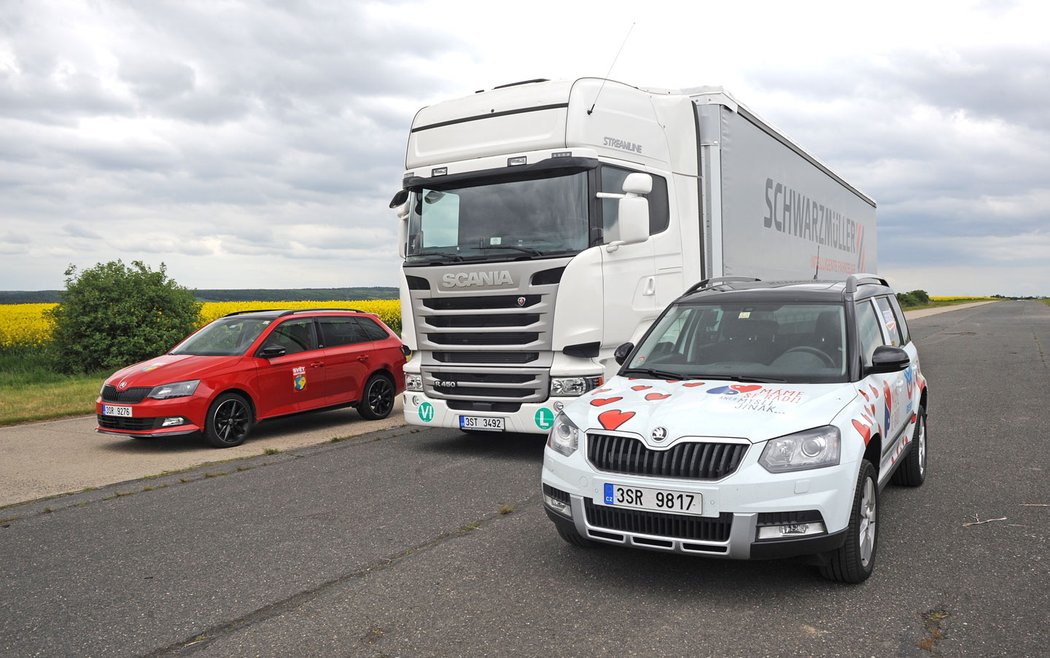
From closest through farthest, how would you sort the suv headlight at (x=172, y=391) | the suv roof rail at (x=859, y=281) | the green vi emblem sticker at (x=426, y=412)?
the suv roof rail at (x=859, y=281)
the green vi emblem sticker at (x=426, y=412)
the suv headlight at (x=172, y=391)

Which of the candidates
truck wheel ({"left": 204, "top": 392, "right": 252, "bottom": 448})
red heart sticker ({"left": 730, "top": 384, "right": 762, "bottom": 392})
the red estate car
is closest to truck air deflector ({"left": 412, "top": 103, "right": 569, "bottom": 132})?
the red estate car

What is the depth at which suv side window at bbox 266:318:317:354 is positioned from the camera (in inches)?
409

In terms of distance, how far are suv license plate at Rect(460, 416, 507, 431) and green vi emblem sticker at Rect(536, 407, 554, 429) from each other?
369 millimetres

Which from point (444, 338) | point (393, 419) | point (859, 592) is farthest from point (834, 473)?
point (393, 419)

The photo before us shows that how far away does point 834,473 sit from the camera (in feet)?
13.5

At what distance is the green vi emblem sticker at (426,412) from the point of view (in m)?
8.55

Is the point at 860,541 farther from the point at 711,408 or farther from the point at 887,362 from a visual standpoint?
the point at 887,362

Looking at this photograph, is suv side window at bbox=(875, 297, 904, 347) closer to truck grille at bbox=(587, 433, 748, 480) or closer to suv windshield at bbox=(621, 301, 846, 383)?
suv windshield at bbox=(621, 301, 846, 383)

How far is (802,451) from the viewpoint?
4.18 meters

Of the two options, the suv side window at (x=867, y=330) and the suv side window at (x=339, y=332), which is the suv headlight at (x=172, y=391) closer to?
the suv side window at (x=339, y=332)

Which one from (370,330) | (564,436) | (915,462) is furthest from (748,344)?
(370,330)

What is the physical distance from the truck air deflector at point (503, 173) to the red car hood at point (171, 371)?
2.99 m

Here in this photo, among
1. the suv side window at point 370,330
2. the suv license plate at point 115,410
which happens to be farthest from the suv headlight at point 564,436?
the suv side window at point 370,330

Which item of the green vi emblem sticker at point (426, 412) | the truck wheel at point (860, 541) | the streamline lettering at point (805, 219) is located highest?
the streamline lettering at point (805, 219)
